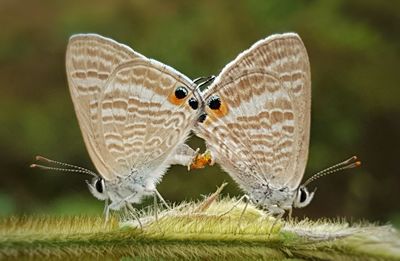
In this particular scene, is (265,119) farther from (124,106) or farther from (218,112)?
(124,106)

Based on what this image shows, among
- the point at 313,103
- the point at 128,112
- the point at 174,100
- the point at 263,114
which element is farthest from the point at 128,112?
the point at 313,103

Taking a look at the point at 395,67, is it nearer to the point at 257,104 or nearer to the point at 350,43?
the point at 350,43

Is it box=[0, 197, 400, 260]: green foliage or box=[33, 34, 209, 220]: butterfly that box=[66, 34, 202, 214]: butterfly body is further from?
box=[0, 197, 400, 260]: green foliage

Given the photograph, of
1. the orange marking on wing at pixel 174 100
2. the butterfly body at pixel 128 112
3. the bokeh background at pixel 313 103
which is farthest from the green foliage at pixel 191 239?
the bokeh background at pixel 313 103

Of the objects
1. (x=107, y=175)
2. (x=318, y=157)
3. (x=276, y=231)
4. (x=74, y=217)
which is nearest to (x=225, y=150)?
(x=107, y=175)

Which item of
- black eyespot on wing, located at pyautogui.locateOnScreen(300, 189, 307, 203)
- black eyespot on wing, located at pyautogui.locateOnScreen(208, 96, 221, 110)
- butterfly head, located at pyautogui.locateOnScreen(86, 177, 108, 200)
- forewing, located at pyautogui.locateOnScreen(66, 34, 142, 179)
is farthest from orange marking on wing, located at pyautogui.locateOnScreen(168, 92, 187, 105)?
black eyespot on wing, located at pyautogui.locateOnScreen(300, 189, 307, 203)
